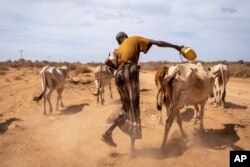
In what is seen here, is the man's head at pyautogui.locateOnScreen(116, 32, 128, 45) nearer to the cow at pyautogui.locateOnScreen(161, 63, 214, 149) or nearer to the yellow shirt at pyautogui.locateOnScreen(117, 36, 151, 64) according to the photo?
the yellow shirt at pyautogui.locateOnScreen(117, 36, 151, 64)

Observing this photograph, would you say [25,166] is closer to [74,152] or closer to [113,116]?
[74,152]

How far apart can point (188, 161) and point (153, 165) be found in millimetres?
753

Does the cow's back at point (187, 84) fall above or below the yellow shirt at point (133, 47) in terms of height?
below

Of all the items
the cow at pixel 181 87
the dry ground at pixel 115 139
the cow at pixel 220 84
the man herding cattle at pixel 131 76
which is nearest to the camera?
the man herding cattle at pixel 131 76

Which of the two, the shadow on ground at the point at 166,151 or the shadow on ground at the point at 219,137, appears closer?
the shadow on ground at the point at 166,151

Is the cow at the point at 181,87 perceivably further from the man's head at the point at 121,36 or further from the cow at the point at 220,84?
the cow at the point at 220,84

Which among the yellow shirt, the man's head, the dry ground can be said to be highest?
the man's head

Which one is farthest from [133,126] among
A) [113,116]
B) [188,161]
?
[113,116]

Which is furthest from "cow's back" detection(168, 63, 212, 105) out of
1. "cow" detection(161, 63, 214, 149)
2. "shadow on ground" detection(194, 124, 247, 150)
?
"shadow on ground" detection(194, 124, 247, 150)

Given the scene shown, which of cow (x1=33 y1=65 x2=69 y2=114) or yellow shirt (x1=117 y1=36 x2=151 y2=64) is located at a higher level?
yellow shirt (x1=117 y1=36 x2=151 y2=64)

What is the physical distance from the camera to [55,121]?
11.8 metres

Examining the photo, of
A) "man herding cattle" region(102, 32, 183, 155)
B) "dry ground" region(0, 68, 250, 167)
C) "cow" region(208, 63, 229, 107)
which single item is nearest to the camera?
"man herding cattle" region(102, 32, 183, 155)

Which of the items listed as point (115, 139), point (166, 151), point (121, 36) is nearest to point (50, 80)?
point (115, 139)

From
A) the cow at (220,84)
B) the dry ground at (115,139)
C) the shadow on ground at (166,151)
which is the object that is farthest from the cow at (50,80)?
the shadow on ground at (166,151)
